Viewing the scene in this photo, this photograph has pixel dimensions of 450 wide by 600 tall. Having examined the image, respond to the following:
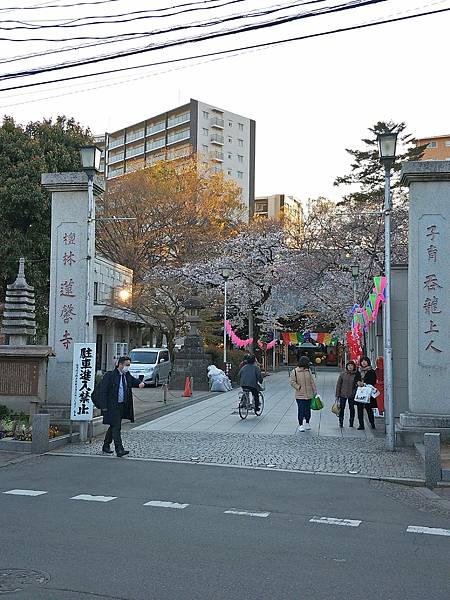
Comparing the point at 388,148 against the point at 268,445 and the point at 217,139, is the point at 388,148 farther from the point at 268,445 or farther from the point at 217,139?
the point at 217,139

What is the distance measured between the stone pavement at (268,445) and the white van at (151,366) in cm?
1207

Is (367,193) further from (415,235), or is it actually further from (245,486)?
(245,486)

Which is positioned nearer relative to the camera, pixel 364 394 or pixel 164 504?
pixel 164 504

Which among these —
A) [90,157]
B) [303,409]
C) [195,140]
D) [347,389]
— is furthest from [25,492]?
[195,140]

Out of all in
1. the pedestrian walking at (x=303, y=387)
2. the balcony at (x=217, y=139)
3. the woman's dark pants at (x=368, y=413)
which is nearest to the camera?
the pedestrian walking at (x=303, y=387)

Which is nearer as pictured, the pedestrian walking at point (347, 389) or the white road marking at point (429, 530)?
the white road marking at point (429, 530)

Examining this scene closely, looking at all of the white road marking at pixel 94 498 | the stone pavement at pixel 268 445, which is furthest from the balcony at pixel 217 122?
the white road marking at pixel 94 498

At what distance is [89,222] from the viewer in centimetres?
1505

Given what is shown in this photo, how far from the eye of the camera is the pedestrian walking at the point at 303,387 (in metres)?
15.4

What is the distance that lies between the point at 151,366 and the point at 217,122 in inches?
1968

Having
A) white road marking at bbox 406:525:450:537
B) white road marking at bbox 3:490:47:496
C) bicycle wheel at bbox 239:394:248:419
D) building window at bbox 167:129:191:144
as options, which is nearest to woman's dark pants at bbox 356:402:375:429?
bicycle wheel at bbox 239:394:248:419

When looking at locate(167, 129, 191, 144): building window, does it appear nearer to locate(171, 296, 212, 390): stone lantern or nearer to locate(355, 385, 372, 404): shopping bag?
locate(171, 296, 212, 390): stone lantern

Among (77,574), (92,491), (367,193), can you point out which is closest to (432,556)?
(77,574)

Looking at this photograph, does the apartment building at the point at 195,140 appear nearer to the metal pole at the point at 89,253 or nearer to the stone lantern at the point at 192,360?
the stone lantern at the point at 192,360
